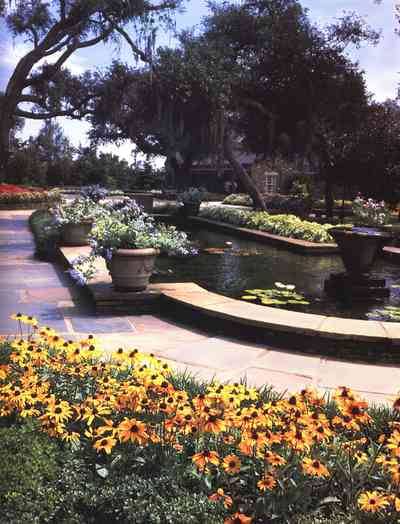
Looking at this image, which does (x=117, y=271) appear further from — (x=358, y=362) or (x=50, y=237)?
(x=50, y=237)

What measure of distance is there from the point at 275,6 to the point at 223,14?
6.51 ft

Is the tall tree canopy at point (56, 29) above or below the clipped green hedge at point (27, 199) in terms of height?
above

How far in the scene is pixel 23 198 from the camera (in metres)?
24.2

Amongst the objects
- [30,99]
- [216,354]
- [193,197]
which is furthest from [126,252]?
[193,197]

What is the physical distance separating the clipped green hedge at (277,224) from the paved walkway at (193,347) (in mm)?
5533

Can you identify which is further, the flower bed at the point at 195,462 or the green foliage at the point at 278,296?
the green foliage at the point at 278,296

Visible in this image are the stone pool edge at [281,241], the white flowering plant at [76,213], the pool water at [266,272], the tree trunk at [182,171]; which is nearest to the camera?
the pool water at [266,272]

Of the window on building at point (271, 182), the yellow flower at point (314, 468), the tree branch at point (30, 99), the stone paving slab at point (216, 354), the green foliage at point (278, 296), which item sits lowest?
the stone paving slab at point (216, 354)

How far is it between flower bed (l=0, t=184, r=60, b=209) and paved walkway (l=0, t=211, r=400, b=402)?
16689mm

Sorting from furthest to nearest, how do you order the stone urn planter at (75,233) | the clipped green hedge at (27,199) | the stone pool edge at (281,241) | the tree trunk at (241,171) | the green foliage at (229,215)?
the clipped green hedge at (27,199) → the tree trunk at (241,171) → the green foliage at (229,215) → the stone pool edge at (281,241) → the stone urn planter at (75,233)

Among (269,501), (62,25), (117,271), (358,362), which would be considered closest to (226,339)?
(358,362)

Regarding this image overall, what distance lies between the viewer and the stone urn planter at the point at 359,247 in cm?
776

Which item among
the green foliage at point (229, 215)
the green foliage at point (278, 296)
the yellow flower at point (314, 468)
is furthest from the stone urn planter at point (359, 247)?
the green foliage at point (229, 215)

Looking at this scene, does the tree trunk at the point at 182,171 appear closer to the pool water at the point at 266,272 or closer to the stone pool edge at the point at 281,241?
the stone pool edge at the point at 281,241
